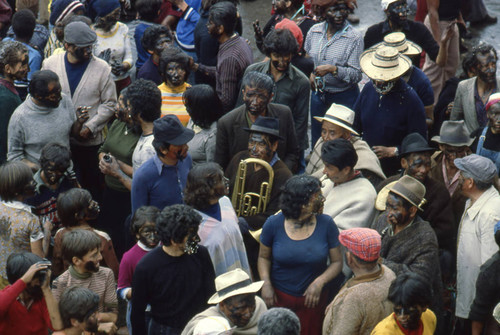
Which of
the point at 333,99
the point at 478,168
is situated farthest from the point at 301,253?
the point at 333,99

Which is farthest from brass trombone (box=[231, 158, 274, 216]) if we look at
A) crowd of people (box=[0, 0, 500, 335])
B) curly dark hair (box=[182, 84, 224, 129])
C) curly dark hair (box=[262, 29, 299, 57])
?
curly dark hair (box=[262, 29, 299, 57])

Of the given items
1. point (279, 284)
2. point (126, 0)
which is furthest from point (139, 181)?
point (126, 0)

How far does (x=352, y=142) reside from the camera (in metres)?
7.11

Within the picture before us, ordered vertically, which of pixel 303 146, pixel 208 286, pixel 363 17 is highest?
pixel 208 286

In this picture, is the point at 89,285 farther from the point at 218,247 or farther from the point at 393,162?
the point at 393,162

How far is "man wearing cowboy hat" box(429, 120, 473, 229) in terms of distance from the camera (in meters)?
6.79

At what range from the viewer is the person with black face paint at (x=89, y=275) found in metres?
5.91

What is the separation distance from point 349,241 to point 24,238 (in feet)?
8.63

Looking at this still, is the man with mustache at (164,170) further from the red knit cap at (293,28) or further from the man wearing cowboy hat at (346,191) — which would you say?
the red knit cap at (293,28)

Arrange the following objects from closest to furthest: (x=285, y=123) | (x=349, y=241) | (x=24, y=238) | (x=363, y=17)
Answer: (x=349, y=241) → (x=24, y=238) → (x=285, y=123) → (x=363, y=17)

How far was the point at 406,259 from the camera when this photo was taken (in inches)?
228

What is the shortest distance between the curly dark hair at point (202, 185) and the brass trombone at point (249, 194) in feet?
2.10

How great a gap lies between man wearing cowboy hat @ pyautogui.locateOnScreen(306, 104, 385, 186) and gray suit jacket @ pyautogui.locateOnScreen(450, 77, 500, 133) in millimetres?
1310

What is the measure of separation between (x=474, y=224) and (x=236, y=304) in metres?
2.24
